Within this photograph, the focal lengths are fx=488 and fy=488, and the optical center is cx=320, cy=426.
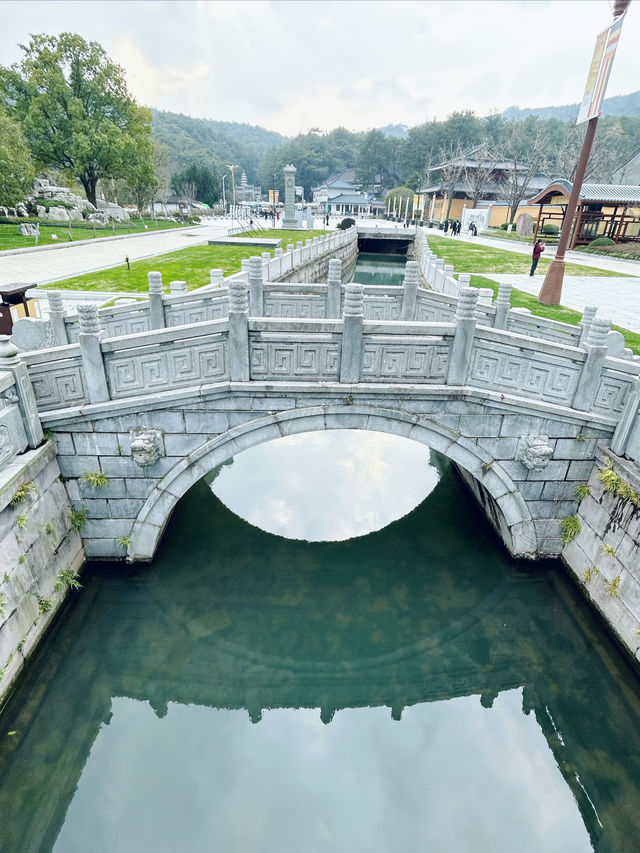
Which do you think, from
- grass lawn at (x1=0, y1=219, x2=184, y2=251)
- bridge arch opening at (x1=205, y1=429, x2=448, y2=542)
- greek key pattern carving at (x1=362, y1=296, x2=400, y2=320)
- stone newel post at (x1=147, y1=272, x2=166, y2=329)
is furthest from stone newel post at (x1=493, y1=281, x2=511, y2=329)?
grass lawn at (x1=0, y1=219, x2=184, y2=251)

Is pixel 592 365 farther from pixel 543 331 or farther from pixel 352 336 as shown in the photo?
pixel 543 331

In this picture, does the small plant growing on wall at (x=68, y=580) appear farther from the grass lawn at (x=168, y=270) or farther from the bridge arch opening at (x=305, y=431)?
the grass lawn at (x=168, y=270)

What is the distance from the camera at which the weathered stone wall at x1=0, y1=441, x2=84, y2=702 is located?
527 centimetres

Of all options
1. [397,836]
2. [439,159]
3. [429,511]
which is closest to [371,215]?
[439,159]

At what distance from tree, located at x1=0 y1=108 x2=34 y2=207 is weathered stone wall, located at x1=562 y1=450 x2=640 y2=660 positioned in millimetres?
31539

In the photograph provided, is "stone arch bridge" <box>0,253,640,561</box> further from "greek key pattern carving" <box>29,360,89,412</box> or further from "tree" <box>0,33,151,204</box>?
"tree" <box>0,33,151,204</box>

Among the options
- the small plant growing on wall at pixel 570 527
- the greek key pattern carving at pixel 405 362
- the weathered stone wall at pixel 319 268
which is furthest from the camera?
the weathered stone wall at pixel 319 268

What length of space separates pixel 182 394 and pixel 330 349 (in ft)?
6.50

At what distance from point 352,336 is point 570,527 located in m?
4.43

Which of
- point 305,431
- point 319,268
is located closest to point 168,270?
point 319,268

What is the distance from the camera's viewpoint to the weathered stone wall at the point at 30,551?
5.27 m

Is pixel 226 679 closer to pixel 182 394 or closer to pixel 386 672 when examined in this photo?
pixel 386 672

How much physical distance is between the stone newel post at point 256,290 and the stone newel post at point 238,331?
4.73 meters

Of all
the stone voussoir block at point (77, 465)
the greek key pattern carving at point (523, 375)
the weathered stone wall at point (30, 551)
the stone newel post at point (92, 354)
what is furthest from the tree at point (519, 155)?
the weathered stone wall at point (30, 551)
